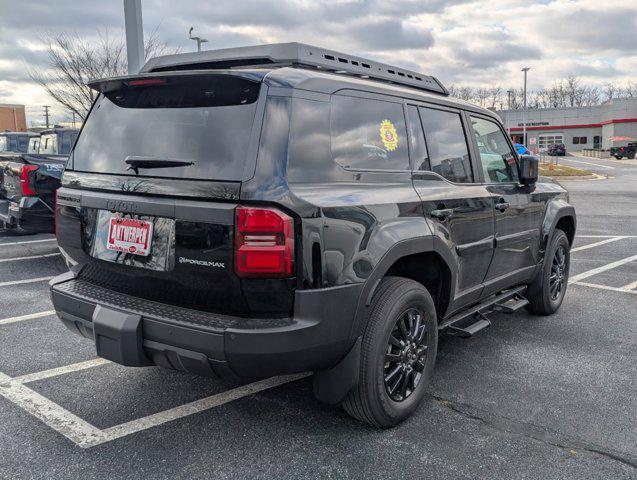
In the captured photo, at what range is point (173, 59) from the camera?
11.3 ft

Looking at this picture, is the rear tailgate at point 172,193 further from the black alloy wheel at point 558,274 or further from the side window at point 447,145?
the black alloy wheel at point 558,274

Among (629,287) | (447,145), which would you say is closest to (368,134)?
(447,145)

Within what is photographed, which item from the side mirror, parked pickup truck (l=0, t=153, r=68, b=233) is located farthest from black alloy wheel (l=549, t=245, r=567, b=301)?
parked pickup truck (l=0, t=153, r=68, b=233)

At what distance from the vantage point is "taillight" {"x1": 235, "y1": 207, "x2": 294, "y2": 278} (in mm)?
2465

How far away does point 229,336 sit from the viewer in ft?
8.16

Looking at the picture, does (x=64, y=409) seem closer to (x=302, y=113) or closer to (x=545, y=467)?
(x=302, y=113)

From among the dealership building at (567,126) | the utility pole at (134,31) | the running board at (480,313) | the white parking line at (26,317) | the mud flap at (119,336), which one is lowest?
the white parking line at (26,317)

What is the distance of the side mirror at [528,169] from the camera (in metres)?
4.34

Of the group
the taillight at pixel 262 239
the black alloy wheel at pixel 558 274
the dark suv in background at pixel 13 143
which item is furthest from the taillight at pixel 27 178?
the dark suv in background at pixel 13 143

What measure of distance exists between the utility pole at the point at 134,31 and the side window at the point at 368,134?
7.72m

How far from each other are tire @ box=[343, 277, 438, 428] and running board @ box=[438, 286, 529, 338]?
38 centimetres

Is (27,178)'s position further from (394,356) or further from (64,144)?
(394,356)

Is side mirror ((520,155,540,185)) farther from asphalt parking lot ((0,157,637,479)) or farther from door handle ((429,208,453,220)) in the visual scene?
asphalt parking lot ((0,157,637,479))

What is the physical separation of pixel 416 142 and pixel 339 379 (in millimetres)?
1535
